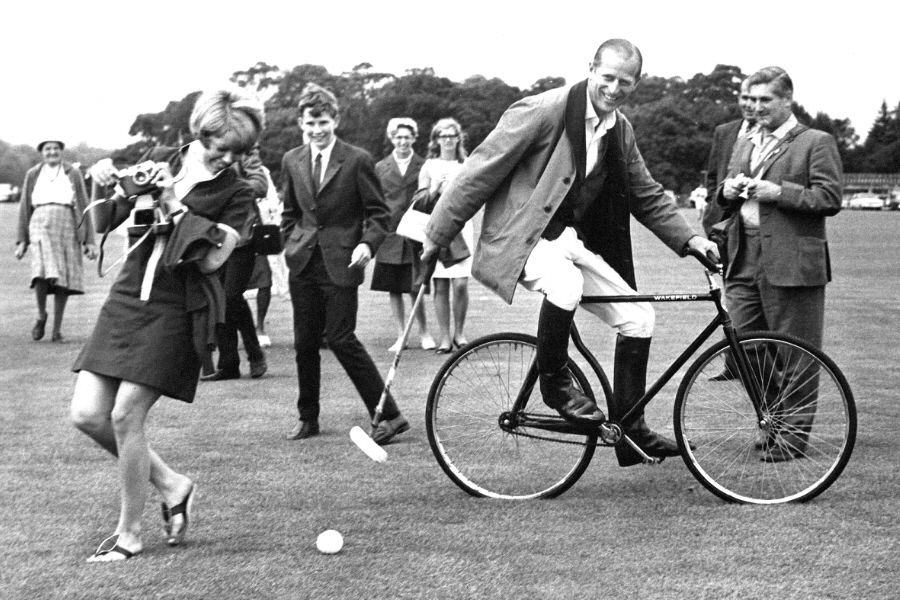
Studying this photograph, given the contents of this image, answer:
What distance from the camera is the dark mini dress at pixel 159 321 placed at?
16.9ft

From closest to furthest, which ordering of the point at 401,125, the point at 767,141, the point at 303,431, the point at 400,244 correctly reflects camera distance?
the point at 767,141 < the point at 303,431 < the point at 400,244 < the point at 401,125

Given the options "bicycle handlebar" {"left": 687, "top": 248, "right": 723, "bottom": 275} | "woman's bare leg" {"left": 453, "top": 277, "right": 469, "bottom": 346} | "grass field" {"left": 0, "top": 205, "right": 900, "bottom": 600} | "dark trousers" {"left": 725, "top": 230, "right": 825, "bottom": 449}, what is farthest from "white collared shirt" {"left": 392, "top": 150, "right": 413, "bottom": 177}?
"bicycle handlebar" {"left": 687, "top": 248, "right": 723, "bottom": 275}

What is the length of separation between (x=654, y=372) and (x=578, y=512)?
4755mm

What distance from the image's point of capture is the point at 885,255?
95.9 ft

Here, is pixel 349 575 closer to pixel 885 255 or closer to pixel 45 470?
pixel 45 470

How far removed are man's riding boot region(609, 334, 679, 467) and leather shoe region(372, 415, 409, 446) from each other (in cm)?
181

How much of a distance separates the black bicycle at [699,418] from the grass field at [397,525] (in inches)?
6.1

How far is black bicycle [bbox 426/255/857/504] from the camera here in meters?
6.04

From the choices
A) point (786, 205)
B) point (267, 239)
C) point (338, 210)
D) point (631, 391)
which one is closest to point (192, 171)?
point (631, 391)

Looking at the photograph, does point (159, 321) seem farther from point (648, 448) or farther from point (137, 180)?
point (648, 448)

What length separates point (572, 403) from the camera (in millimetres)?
6047

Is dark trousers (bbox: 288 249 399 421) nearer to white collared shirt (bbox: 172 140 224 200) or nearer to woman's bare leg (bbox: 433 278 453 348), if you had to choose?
white collared shirt (bbox: 172 140 224 200)

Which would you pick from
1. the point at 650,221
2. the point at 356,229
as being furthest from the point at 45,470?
the point at 650,221

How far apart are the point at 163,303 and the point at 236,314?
555 cm
